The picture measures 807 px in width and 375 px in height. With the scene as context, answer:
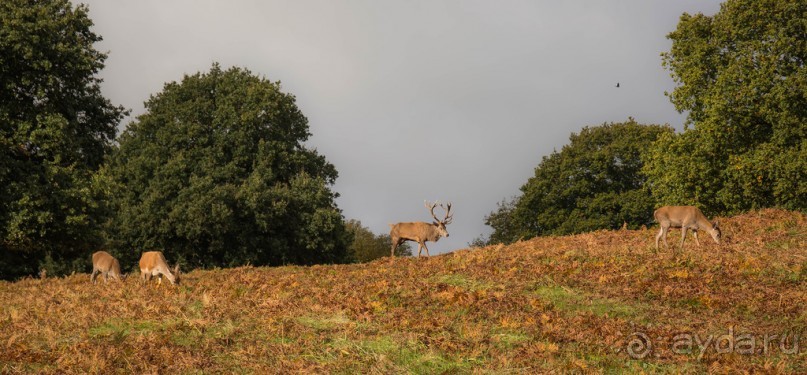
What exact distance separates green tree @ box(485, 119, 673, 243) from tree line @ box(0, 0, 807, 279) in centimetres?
1328

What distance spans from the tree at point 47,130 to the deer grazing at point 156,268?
796cm

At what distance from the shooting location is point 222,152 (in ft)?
151

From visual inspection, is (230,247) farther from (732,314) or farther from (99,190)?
(732,314)

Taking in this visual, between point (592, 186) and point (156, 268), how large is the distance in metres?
42.6

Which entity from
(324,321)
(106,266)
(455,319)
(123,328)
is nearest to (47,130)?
(106,266)

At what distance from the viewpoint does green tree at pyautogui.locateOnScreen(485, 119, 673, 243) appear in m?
59.3

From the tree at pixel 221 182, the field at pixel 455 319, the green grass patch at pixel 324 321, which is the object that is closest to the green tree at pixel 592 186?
the tree at pixel 221 182

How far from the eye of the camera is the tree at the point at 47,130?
3147cm

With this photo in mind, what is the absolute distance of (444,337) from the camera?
15.5 meters

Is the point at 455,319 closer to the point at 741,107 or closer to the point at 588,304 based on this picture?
the point at 588,304

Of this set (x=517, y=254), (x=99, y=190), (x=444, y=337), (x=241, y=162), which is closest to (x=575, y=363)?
(x=444, y=337)

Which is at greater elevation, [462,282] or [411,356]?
[462,282]

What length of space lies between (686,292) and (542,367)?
23.0ft

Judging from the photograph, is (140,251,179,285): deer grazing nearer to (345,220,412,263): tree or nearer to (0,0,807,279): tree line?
(0,0,807,279): tree line
